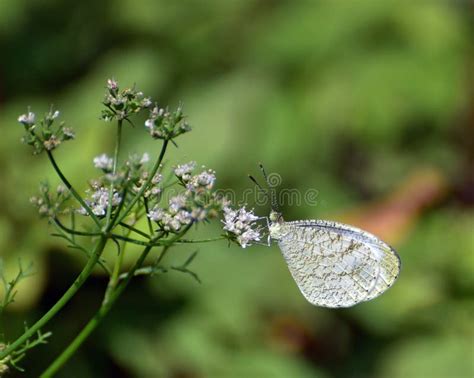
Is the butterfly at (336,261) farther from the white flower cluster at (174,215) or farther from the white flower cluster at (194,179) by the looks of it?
the white flower cluster at (174,215)

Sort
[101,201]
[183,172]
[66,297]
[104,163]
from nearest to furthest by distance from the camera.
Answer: [66,297] < [104,163] < [101,201] < [183,172]

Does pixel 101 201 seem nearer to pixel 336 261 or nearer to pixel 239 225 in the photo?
pixel 239 225

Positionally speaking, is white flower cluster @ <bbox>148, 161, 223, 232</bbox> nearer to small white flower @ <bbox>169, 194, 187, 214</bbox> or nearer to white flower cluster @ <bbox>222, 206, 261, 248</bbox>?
small white flower @ <bbox>169, 194, 187, 214</bbox>

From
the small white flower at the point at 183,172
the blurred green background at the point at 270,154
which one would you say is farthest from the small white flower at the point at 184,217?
the blurred green background at the point at 270,154

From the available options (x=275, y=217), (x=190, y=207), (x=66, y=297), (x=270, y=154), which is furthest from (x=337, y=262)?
(x=270, y=154)

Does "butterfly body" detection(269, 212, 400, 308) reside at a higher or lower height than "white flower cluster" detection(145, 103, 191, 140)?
higher

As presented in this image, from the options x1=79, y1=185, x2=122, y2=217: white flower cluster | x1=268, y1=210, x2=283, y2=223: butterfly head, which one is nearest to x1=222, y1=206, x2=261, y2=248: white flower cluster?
x1=79, y1=185, x2=122, y2=217: white flower cluster
